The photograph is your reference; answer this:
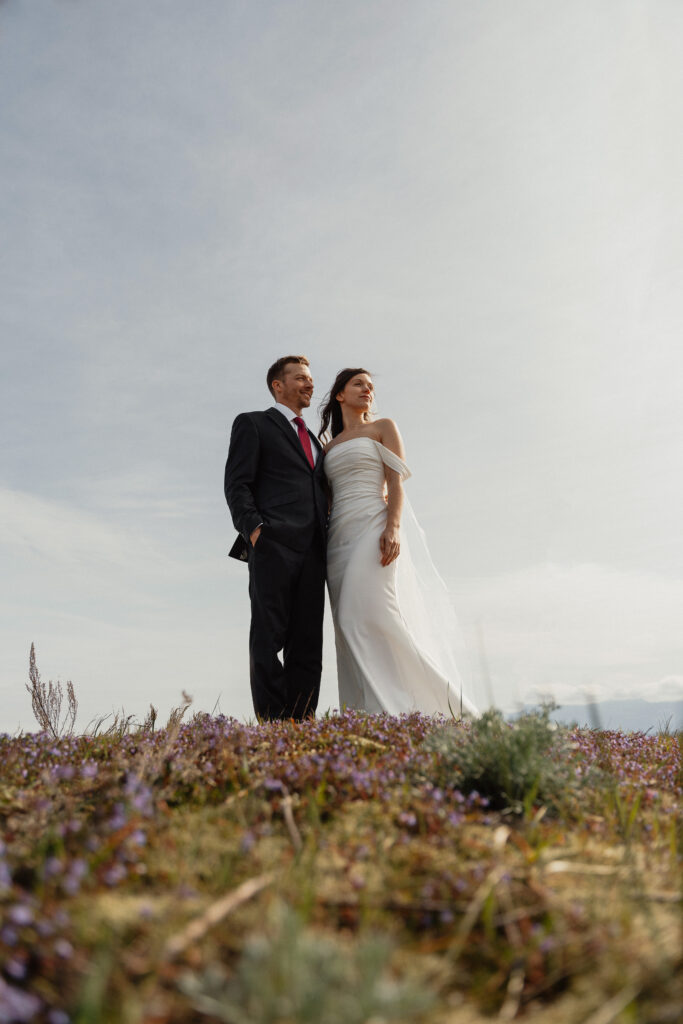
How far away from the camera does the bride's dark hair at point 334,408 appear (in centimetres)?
804

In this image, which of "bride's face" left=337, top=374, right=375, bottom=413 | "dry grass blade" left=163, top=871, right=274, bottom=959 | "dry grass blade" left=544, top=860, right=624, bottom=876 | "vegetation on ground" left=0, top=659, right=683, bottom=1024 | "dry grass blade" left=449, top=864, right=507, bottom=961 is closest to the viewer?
"vegetation on ground" left=0, top=659, right=683, bottom=1024

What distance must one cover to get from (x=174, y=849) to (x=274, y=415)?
565 cm

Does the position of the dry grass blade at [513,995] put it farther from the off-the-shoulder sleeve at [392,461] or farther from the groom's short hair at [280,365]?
the groom's short hair at [280,365]

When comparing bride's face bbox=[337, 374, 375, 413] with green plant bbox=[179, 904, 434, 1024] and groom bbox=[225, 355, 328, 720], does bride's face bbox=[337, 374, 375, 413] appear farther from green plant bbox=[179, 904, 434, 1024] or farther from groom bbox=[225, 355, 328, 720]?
green plant bbox=[179, 904, 434, 1024]

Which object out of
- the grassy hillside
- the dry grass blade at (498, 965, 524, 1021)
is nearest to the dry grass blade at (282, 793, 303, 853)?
the grassy hillside

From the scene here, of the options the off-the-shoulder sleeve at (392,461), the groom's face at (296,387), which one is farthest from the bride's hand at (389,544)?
the groom's face at (296,387)

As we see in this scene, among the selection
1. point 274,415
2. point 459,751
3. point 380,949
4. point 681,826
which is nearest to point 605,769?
point 681,826

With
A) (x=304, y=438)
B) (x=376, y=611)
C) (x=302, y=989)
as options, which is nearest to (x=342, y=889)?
(x=302, y=989)

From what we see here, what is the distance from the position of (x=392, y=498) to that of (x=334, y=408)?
1515 millimetres

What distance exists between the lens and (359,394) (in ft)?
25.7

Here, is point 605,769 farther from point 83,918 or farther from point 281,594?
point 281,594

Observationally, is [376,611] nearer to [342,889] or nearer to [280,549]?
[280,549]

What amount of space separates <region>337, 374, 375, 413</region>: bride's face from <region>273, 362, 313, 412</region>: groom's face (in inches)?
16.7

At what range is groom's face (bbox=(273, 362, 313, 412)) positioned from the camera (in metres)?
7.88
